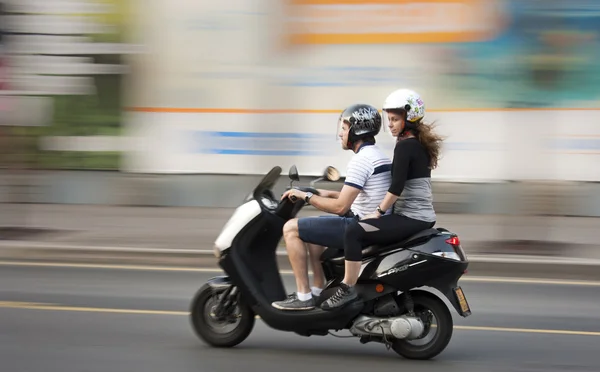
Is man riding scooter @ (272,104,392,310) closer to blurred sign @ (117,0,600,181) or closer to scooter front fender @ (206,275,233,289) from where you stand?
scooter front fender @ (206,275,233,289)

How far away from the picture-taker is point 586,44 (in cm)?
1395

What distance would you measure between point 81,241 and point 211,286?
5.91 m

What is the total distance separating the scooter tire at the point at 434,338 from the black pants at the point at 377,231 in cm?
45

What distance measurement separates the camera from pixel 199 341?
701 centimetres

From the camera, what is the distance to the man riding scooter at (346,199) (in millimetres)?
6305

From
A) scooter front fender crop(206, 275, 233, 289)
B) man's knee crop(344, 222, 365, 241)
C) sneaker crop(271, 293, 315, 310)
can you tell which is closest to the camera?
man's knee crop(344, 222, 365, 241)

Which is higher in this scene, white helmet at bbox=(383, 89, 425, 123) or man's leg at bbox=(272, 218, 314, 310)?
white helmet at bbox=(383, 89, 425, 123)

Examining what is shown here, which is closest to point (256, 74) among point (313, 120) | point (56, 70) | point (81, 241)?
point (313, 120)

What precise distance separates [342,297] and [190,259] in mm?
4985

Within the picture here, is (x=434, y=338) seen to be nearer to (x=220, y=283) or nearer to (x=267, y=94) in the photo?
(x=220, y=283)

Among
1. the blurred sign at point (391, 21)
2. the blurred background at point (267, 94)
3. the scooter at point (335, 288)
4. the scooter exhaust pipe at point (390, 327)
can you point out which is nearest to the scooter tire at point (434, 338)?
the scooter at point (335, 288)

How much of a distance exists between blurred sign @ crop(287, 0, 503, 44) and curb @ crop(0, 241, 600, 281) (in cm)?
443

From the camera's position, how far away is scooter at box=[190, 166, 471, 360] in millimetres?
6293

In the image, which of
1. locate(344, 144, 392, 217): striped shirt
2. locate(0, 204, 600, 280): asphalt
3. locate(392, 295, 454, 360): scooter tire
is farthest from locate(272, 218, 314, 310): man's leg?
locate(0, 204, 600, 280): asphalt
